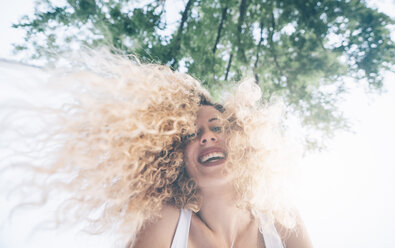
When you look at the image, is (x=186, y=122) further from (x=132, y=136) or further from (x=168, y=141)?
(x=132, y=136)

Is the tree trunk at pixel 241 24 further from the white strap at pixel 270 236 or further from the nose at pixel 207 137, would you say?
the white strap at pixel 270 236

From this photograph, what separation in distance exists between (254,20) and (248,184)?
3800 millimetres

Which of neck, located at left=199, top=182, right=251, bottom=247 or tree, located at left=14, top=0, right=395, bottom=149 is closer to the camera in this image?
neck, located at left=199, top=182, right=251, bottom=247

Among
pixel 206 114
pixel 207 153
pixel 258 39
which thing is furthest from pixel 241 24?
pixel 207 153

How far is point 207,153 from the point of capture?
2.20 metres

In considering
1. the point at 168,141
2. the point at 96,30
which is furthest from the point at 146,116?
the point at 96,30

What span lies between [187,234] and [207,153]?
2.95 feet

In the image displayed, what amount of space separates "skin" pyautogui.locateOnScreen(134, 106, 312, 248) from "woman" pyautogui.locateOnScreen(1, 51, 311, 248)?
1cm

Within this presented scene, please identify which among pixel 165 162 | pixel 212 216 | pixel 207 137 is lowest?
pixel 212 216

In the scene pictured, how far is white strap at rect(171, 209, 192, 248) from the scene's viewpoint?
2.12 metres

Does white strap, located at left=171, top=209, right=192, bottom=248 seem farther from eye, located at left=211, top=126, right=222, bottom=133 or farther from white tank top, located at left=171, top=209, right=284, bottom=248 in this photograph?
eye, located at left=211, top=126, right=222, bottom=133

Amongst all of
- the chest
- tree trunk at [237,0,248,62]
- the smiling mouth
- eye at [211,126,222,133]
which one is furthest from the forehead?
tree trunk at [237,0,248,62]

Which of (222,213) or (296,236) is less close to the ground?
(222,213)

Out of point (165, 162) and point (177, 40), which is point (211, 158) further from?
point (177, 40)
